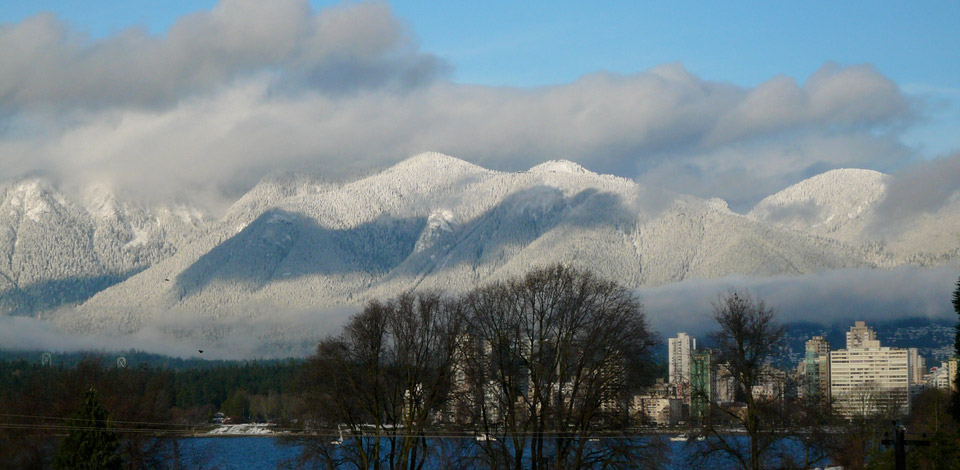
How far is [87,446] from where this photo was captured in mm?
66188

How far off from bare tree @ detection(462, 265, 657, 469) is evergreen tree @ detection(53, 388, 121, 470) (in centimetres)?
2090

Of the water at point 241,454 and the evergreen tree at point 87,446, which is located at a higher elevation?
the evergreen tree at point 87,446

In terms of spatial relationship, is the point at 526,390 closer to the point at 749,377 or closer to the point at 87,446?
the point at 749,377

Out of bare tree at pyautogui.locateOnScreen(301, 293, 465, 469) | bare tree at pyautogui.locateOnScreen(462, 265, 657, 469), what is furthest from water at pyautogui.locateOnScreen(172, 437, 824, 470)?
bare tree at pyautogui.locateOnScreen(462, 265, 657, 469)

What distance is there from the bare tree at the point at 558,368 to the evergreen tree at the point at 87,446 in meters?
20.9

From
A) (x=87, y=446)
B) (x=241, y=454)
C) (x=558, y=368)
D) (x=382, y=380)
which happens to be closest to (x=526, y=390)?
(x=558, y=368)

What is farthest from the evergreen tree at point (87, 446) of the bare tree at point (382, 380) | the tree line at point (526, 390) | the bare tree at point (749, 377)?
the bare tree at point (749, 377)

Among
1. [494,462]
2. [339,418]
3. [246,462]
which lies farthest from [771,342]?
[246,462]

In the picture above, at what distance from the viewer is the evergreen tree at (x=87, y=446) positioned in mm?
65875

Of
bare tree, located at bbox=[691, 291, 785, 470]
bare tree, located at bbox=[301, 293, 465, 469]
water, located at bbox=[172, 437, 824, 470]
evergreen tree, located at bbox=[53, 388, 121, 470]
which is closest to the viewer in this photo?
bare tree, located at bbox=[691, 291, 785, 470]

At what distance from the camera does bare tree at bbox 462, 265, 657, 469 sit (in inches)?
2479

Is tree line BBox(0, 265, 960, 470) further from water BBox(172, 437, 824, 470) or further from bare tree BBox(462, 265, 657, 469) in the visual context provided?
water BBox(172, 437, 824, 470)

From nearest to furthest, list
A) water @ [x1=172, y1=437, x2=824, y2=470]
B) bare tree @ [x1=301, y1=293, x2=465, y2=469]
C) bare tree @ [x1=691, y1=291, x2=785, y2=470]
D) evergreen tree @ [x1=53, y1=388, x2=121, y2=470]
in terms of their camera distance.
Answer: bare tree @ [x1=691, y1=291, x2=785, y2=470] → evergreen tree @ [x1=53, y1=388, x2=121, y2=470] → bare tree @ [x1=301, y1=293, x2=465, y2=469] → water @ [x1=172, y1=437, x2=824, y2=470]

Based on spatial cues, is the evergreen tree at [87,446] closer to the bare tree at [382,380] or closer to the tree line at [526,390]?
the tree line at [526,390]
